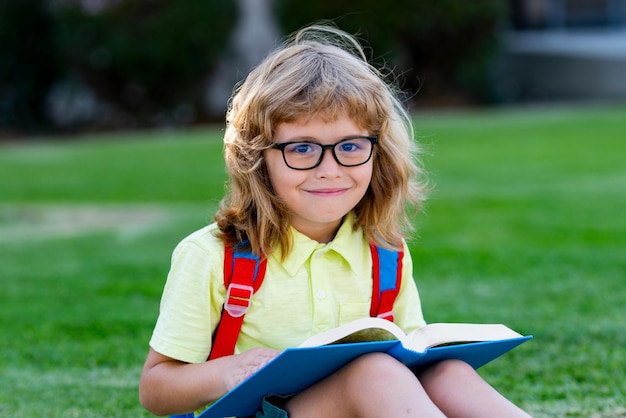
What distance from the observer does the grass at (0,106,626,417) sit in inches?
144

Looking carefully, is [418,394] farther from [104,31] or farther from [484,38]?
[484,38]

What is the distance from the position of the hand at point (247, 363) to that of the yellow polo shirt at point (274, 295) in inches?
6.6

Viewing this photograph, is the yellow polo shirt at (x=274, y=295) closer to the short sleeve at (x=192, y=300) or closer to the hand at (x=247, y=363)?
the short sleeve at (x=192, y=300)

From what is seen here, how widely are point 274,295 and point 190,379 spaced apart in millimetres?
278

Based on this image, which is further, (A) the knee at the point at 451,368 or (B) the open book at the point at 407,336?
(A) the knee at the point at 451,368

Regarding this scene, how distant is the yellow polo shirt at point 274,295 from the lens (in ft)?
7.79

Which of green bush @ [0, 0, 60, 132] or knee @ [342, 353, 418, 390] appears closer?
knee @ [342, 353, 418, 390]

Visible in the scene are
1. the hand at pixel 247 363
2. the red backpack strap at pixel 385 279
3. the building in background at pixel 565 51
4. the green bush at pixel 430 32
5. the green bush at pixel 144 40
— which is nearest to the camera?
the hand at pixel 247 363

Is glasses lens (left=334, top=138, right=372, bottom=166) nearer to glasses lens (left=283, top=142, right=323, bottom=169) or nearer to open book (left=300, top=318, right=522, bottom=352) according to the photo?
glasses lens (left=283, top=142, right=323, bottom=169)

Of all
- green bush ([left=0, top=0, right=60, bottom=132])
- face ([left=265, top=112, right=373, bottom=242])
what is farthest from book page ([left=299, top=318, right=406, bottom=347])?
green bush ([left=0, top=0, right=60, bottom=132])

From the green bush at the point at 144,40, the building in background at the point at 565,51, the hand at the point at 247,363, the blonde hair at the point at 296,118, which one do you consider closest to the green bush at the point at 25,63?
the green bush at the point at 144,40

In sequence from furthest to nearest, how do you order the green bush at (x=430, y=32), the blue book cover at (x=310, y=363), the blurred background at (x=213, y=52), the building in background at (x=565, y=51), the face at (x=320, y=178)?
1. the building in background at (x=565, y=51)
2. the green bush at (x=430, y=32)
3. the blurred background at (x=213, y=52)
4. the face at (x=320, y=178)
5. the blue book cover at (x=310, y=363)

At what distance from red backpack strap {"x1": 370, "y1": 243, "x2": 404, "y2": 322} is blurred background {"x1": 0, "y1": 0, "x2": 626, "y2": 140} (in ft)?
43.9

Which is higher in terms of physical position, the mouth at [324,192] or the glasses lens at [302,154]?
the glasses lens at [302,154]
